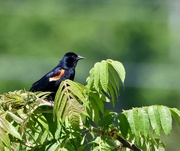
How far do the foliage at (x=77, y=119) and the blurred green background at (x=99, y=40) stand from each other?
14.6 m

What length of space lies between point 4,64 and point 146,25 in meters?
5.58

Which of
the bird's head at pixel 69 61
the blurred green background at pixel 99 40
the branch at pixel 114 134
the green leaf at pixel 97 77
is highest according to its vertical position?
the green leaf at pixel 97 77

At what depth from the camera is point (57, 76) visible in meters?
4.48

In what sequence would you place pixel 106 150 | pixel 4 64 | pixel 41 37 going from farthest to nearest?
pixel 41 37
pixel 4 64
pixel 106 150

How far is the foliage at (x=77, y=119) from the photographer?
9.24 feet

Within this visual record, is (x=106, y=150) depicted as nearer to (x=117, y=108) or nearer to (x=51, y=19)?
(x=117, y=108)

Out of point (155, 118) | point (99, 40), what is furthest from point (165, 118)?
point (99, 40)

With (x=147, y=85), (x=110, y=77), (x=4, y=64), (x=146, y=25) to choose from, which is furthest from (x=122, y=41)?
(x=110, y=77)

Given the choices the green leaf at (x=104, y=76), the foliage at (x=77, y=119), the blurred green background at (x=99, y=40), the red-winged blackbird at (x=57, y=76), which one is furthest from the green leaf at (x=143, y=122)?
the blurred green background at (x=99, y=40)

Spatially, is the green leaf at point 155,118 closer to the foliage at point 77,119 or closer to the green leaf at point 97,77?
the foliage at point 77,119

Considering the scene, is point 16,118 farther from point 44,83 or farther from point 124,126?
point 44,83

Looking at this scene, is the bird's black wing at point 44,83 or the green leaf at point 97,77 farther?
the bird's black wing at point 44,83

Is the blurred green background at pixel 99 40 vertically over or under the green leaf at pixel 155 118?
under

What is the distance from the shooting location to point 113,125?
2.99 m
